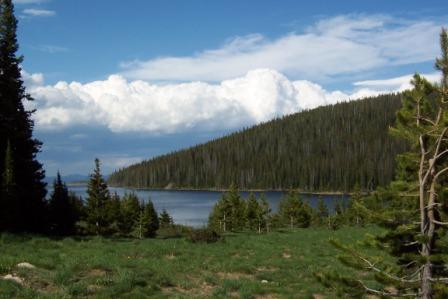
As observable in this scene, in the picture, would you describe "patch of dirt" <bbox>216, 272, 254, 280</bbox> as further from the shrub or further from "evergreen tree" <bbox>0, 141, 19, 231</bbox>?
"evergreen tree" <bbox>0, 141, 19, 231</bbox>

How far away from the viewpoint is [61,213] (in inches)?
1556

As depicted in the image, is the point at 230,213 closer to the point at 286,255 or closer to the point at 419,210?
the point at 286,255

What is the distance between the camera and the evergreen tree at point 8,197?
3138 cm

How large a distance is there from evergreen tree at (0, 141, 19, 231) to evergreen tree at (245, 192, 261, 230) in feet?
111

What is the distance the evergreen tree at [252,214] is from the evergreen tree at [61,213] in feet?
86.3

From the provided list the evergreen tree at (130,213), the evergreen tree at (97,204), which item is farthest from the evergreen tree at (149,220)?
the evergreen tree at (97,204)

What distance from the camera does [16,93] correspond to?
121 ft

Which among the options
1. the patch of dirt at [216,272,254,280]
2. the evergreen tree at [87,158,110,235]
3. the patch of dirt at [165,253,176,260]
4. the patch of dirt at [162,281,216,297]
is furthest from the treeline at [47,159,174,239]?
the patch of dirt at [162,281,216,297]

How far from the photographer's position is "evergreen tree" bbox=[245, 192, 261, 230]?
199 ft

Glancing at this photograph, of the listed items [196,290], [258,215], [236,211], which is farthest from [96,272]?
[236,211]

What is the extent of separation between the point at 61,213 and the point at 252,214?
97.9 feet

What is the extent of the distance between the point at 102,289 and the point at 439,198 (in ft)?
34.0

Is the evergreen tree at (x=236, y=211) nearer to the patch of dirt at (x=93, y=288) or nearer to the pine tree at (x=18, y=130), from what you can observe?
the pine tree at (x=18, y=130)

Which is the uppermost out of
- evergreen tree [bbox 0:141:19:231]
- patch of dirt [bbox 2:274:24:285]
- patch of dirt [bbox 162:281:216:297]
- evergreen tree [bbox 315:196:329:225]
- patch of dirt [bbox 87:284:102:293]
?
evergreen tree [bbox 0:141:19:231]
